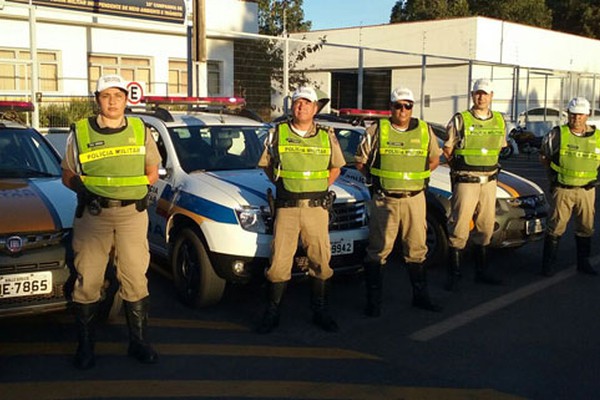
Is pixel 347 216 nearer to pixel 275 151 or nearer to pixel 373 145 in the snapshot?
→ pixel 373 145

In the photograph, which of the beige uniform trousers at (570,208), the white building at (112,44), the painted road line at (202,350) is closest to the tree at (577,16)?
the white building at (112,44)

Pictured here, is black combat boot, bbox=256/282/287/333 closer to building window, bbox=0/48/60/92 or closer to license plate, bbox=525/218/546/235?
license plate, bbox=525/218/546/235

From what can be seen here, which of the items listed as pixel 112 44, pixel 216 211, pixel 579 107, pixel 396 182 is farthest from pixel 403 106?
pixel 112 44

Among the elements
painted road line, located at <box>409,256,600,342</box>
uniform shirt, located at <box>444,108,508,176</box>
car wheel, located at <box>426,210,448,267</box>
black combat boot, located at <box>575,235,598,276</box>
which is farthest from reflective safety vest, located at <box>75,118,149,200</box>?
black combat boot, located at <box>575,235,598,276</box>

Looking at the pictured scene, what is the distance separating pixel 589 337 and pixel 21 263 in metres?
4.26

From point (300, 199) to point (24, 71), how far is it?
1511cm

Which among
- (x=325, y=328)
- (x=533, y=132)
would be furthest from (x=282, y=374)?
(x=533, y=132)

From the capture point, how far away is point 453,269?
6578mm

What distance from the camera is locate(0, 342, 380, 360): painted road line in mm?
4794

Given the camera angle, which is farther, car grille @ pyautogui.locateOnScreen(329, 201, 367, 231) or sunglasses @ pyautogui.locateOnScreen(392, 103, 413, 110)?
car grille @ pyautogui.locateOnScreen(329, 201, 367, 231)

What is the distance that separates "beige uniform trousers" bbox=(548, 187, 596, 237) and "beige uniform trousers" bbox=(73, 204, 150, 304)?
4572 mm

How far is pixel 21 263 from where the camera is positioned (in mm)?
4562

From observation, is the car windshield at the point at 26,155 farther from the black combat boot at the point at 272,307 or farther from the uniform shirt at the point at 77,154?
the black combat boot at the point at 272,307

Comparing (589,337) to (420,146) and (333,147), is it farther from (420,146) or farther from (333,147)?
(333,147)
